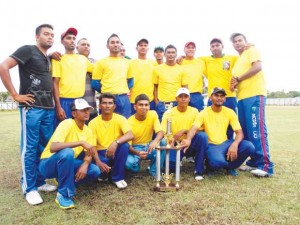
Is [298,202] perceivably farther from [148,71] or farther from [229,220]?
[148,71]

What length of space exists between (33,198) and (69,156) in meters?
0.85

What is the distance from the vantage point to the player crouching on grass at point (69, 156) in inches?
160

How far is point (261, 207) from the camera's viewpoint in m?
3.78

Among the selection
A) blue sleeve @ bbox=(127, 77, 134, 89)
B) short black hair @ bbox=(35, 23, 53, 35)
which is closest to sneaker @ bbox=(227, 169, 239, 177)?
blue sleeve @ bbox=(127, 77, 134, 89)

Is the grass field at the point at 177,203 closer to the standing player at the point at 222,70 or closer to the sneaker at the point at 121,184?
the sneaker at the point at 121,184

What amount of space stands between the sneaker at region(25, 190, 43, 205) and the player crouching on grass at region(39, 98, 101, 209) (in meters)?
0.26

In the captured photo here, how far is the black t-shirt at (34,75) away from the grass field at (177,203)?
4.89 ft

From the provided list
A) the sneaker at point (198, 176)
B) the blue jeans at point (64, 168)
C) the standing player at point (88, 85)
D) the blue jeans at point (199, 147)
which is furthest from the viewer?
the standing player at point (88, 85)

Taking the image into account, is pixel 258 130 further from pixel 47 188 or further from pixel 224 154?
pixel 47 188

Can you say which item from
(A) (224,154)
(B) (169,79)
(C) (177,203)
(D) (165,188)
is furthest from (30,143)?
(A) (224,154)

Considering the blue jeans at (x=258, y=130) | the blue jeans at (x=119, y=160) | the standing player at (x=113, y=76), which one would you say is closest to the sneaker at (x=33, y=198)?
the blue jeans at (x=119, y=160)

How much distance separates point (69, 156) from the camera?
13.3 feet

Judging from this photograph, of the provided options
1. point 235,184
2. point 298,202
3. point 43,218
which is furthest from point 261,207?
point 43,218

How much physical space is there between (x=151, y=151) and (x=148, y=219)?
1768mm
